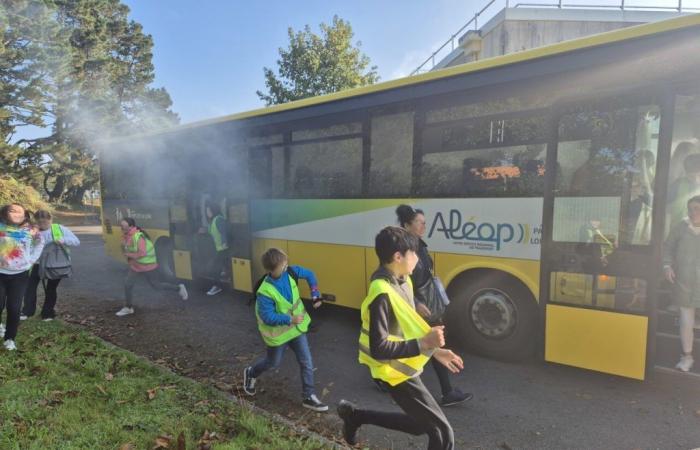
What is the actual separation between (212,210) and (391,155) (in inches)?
156

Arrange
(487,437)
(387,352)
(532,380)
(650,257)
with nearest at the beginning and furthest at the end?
(387,352) → (487,437) → (650,257) → (532,380)

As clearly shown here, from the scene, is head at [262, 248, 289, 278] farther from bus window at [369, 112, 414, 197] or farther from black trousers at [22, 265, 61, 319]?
black trousers at [22, 265, 61, 319]

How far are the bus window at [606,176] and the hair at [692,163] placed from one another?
145 cm

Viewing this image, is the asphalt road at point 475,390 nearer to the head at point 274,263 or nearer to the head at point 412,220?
the head at point 274,263

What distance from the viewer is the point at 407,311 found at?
2.44 m

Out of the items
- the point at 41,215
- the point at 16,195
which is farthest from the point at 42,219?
the point at 16,195

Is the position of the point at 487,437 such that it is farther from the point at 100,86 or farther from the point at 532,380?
the point at 100,86

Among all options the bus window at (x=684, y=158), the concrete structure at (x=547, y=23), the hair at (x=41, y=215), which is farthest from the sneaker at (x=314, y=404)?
the concrete structure at (x=547, y=23)

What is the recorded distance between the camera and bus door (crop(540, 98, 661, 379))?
4.01m

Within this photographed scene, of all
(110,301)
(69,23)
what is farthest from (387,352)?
(69,23)

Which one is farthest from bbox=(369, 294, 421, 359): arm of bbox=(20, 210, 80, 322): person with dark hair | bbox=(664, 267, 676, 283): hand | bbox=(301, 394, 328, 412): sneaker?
bbox=(20, 210, 80, 322): person with dark hair

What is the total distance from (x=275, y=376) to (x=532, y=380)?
9.01 feet

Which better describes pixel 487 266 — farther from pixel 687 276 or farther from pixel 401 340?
pixel 401 340

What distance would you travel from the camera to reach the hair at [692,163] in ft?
16.2
